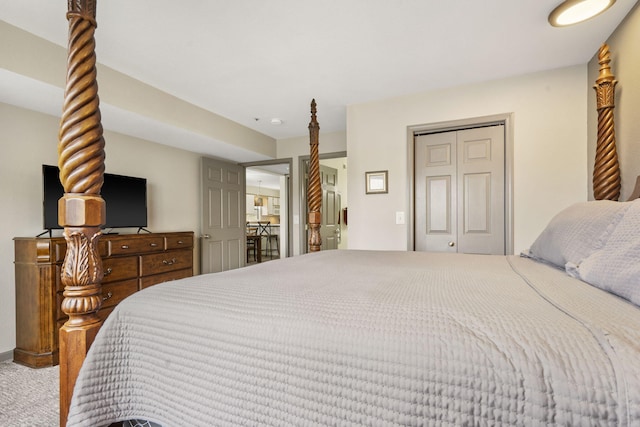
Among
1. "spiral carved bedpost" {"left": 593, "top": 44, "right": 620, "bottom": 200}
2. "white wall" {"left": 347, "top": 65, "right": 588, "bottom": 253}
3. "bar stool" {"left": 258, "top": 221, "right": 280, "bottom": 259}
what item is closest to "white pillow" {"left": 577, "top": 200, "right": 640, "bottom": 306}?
"spiral carved bedpost" {"left": 593, "top": 44, "right": 620, "bottom": 200}

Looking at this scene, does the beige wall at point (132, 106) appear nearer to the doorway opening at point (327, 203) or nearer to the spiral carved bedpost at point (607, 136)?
the doorway opening at point (327, 203)

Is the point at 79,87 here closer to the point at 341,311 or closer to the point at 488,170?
the point at 341,311

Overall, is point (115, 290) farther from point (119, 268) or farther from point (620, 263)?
point (620, 263)

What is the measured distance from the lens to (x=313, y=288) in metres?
1.00

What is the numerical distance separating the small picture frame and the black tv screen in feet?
8.71

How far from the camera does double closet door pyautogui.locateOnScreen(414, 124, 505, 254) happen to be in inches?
116

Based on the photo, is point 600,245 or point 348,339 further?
point 600,245

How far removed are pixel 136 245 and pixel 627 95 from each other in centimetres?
428

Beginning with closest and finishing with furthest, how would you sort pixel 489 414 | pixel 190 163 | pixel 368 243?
pixel 489 414
pixel 368 243
pixel 190 163

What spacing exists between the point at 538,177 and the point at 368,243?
172 centimetres

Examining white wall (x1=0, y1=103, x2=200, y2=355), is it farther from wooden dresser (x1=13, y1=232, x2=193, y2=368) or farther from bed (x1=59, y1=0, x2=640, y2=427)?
bed (x1=59, y1=0, x2=640, y2=427)

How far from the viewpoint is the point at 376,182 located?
131 inches

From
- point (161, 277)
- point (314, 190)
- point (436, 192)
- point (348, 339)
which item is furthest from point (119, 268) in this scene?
point (436, 192)

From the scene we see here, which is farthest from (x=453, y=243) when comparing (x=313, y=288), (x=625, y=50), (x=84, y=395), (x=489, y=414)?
(x=84, y=395)
